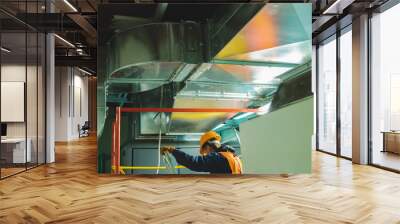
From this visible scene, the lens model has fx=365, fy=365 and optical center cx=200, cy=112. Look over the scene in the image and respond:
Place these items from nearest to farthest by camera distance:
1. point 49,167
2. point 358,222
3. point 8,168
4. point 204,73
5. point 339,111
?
point 358,222
point 204,73
point 8,168
point 49,167
point 339,111

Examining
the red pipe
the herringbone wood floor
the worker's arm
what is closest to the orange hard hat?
the worker's arm

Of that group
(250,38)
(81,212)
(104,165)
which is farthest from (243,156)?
(81,212)

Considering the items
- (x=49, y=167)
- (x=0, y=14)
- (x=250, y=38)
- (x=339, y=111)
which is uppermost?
(x=0, y=14)

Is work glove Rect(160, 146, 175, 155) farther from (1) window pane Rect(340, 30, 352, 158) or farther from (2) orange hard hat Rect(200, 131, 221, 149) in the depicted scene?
(1) window pane Rect(340, 30, 352, 158)

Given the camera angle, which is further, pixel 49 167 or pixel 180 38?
pixel 49 167

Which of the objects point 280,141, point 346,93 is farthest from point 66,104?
point 280,141

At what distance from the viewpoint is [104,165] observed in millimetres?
6301

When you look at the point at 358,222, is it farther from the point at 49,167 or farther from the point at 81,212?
the point at 49,167

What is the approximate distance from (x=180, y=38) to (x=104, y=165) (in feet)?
8.35

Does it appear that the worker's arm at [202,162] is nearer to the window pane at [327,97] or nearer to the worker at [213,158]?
the worker at [213,158]

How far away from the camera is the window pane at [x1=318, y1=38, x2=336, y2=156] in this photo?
10.2 metres

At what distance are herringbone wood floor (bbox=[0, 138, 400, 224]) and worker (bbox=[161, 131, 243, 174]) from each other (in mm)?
187

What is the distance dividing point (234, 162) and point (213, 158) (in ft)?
1.20

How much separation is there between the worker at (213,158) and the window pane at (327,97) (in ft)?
16.3
